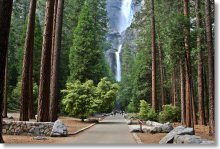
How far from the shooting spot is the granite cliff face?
45197 mm

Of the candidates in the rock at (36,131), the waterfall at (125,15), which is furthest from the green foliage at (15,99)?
the waterfall at (125,15)

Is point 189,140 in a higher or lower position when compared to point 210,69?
lower

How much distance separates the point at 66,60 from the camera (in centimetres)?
2727

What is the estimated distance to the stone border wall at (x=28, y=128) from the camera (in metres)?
9.54

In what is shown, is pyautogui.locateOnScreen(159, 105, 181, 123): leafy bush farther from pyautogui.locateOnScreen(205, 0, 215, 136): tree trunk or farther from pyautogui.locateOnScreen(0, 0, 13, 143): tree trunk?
pyautogui.locateOnScreen(0, 0, 13, 143): tree trunk

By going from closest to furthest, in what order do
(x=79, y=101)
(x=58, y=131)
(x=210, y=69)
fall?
1. (x=210, y=69)
2. (x=58, y=131)
3. (x=79, y=101)

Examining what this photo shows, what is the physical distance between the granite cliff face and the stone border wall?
3449cm

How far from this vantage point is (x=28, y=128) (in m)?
9.57

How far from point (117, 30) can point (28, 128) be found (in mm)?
48048

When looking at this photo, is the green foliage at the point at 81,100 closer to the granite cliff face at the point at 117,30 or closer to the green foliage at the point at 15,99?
the green foliage at the point at 15,99

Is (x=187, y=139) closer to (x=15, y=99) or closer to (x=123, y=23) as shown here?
(x=15, y=99)

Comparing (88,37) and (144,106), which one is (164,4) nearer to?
(144,106)

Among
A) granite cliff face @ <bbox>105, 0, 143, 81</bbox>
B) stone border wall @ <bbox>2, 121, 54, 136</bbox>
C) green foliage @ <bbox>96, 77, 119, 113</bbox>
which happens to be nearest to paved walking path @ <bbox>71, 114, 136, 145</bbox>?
stone border wall @ <bbox>2, 121, 54, 136</bbox>

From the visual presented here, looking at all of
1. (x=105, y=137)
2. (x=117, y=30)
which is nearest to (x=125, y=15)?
(x=117, y=30)
